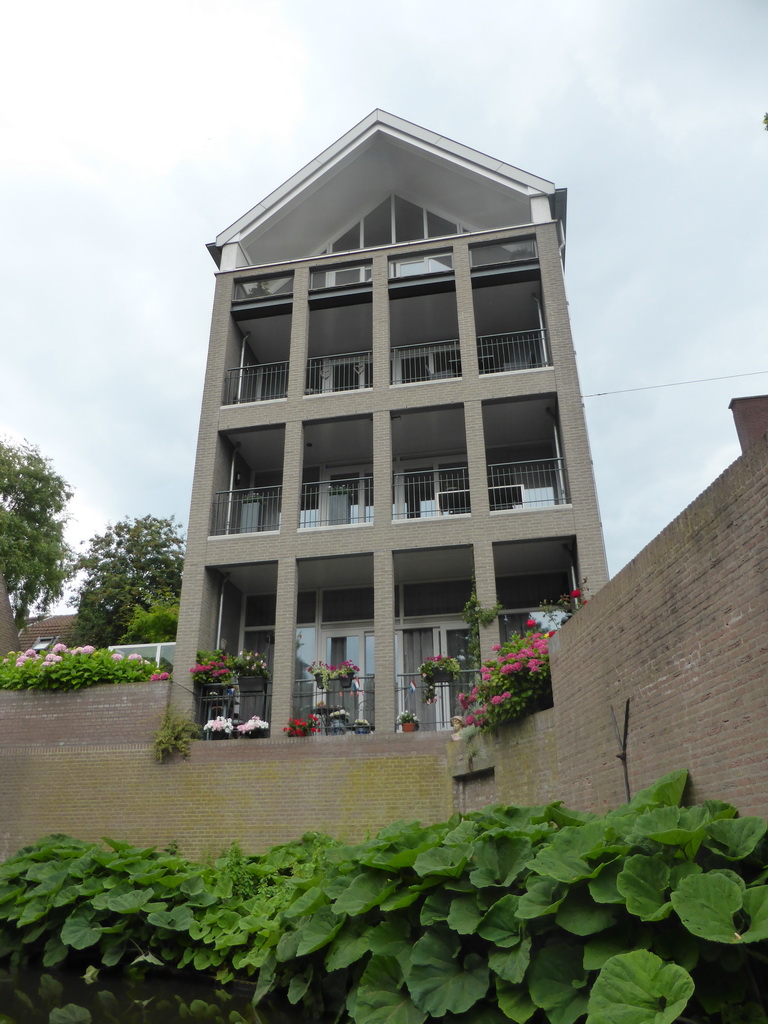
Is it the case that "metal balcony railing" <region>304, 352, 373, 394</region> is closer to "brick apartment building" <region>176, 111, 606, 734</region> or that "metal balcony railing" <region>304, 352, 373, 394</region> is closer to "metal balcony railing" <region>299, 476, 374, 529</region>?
"brick apartment building" <region>176, 111, 606, 734</region>

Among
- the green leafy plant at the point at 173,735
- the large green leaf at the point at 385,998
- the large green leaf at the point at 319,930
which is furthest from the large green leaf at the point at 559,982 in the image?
the green leafy plant at the point at 173,735

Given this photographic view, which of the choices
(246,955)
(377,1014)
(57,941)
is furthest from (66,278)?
(377,1014)

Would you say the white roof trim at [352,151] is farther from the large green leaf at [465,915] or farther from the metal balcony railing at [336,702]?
the large green leaf at [465,915]

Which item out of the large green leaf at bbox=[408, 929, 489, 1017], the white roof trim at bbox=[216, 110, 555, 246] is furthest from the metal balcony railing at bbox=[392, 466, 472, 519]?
the large green leaf at bbox=[408, 929, 489, 1017]

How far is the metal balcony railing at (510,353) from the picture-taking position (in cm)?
1611

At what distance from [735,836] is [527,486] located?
451 inches

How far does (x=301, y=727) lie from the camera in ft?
39.5

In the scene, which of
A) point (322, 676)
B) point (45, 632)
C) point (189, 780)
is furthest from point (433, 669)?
point (45, 632)

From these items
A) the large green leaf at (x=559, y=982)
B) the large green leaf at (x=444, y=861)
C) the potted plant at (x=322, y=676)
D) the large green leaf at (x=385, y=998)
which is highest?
the potted plant at (x=322, y=676)

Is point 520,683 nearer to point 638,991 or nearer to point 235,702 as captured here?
point 638,991

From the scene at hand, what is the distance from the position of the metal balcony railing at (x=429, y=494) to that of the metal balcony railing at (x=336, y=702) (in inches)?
141

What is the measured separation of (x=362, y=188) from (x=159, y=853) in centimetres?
1493

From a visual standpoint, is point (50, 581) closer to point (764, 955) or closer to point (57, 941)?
point (57, 941)

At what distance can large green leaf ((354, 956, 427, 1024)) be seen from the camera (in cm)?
472
